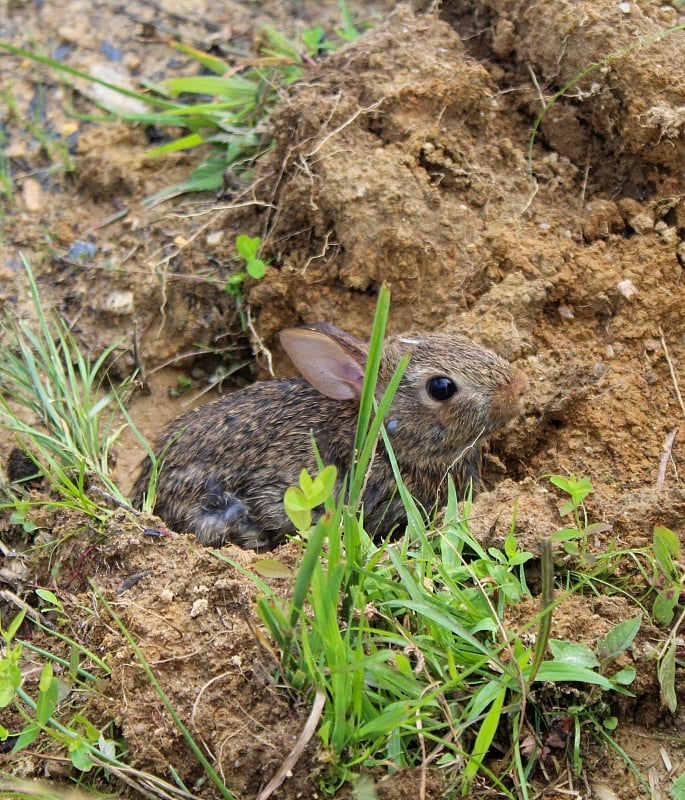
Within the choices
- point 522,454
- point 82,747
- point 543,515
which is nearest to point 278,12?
point 522,454

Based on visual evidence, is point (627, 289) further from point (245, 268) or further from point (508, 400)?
point (245, 268)

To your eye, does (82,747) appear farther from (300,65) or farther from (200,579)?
(300,65)

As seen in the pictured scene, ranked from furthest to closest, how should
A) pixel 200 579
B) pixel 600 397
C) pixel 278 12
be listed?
1. pixel 278 12
2. pixel 600 397
3. pixel 200 579

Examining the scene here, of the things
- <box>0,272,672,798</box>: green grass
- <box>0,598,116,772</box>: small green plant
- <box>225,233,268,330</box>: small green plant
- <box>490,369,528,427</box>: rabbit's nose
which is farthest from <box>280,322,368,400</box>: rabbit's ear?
<box>0,598,116,772</box>: small green plant

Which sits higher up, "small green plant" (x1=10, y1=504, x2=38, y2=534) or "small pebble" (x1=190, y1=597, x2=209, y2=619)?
"small pebble" (x1=190, y1=597, x2=209, y2=619)

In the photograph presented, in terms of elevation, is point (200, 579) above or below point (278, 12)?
below

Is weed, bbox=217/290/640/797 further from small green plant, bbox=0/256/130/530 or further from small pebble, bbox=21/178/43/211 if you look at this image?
small pebble, bbox=21/178/43/211

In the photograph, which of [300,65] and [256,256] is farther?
[300,65]

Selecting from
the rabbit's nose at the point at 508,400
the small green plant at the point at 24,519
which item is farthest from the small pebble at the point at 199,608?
the rabbit's nose at the point at 508,400
